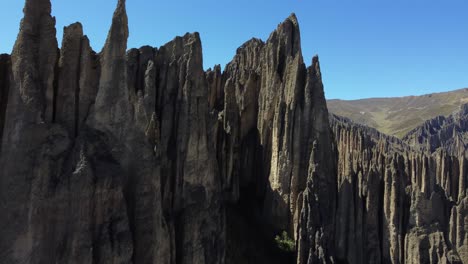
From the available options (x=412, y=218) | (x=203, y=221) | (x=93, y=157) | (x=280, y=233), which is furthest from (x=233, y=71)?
(x=93, y=157)

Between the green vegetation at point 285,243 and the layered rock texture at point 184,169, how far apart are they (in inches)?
13.7

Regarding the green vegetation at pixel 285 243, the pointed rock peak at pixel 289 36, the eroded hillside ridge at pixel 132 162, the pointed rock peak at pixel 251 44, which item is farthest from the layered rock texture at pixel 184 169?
the pointed rock peak at pixel 251 44

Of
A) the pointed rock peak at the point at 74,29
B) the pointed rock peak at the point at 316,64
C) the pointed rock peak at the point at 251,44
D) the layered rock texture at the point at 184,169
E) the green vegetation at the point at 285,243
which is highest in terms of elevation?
the pointed rock peak at the point at 251,44

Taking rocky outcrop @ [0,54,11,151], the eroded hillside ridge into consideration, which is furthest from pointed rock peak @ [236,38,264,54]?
rocky outcrop @ [0,54,11,151]

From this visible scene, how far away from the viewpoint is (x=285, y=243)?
141 feet

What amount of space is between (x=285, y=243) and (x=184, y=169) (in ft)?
52.5

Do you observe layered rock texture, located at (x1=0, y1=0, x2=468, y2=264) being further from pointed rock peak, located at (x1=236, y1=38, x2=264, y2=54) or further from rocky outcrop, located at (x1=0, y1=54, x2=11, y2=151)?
pointed rock peak, located at (x1=236, y1=38, x2=264, y2=54)

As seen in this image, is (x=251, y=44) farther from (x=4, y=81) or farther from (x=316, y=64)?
(x=4, y=81)

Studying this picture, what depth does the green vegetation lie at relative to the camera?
42688 millimetres

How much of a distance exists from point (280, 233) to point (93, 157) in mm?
25920

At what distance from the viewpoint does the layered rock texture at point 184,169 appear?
22.8 meters

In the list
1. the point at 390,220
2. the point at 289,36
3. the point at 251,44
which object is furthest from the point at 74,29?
the point at 251,44

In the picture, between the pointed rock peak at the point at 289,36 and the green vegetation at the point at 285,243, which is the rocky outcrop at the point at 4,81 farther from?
the pointed rock peak at the point at 289,36

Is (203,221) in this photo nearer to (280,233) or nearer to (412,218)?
(280,233)
